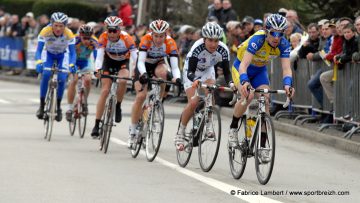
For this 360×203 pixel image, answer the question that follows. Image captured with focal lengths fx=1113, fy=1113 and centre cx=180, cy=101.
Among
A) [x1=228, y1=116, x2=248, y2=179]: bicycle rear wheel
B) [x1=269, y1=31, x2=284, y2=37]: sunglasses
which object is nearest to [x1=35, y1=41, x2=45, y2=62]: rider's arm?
[x1=228, y1=116, x2=248, y2=179]: bicycle rear wheel

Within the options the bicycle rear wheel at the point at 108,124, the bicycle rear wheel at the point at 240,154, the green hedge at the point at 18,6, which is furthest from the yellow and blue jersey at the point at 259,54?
the green hedge at the point at 18,6

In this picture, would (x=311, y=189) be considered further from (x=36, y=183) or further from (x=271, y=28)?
(x=36, y=183)

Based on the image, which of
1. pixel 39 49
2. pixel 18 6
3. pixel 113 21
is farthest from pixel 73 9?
pixel 113 21

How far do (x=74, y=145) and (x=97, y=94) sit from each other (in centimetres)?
1365

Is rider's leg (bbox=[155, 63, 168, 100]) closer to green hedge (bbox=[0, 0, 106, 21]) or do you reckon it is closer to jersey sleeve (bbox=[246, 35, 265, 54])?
jersey sleeve (bbox=[246, 35, 265, 54])

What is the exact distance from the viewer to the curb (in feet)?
55.4

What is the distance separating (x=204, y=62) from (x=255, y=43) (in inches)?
51.6

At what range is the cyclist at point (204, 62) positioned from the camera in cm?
A: 1343

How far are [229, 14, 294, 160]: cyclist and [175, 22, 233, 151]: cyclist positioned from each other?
1.11 ft

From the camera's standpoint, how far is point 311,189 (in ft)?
39.9

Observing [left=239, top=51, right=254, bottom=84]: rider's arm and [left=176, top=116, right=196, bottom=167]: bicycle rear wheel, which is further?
[left=176, top=116, right=196, bottom=167]: bicycle rear wheel

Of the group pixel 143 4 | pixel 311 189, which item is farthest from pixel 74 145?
pixel 143 4

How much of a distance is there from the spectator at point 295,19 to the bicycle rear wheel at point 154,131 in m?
7.32

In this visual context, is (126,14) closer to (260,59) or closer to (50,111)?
(50,111)
